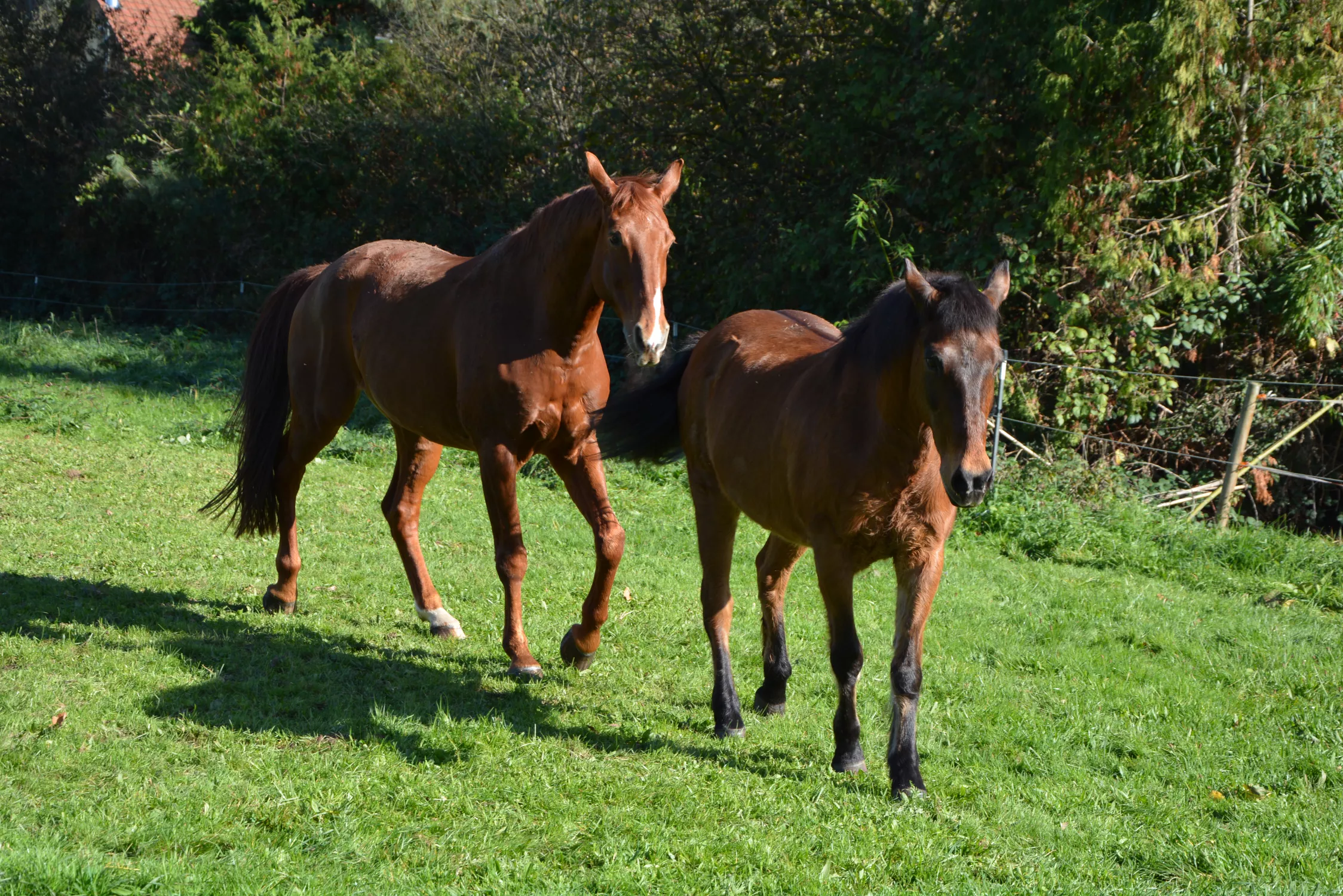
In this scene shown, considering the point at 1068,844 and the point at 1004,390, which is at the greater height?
the point at 1004,390

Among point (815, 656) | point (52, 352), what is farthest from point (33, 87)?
point (815, 656)

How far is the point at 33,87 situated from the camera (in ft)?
78.6

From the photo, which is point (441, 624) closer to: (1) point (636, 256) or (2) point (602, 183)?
(1) point (636, 256)

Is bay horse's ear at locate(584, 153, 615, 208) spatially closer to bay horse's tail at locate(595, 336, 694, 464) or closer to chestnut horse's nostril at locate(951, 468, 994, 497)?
bay horse's tail at locate(595, 336, 694, 464)

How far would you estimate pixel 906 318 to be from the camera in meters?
4.12

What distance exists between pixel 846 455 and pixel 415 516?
135 inches

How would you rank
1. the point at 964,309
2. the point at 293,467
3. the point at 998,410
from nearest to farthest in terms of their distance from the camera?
the point at 964,309
the point at 293,467
the point at 998,410

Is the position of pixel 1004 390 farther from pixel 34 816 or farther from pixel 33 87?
pixel 33 87

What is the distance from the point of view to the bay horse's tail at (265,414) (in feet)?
23.0

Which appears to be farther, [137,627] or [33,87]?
[33,87]

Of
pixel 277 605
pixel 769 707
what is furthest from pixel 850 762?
pixel 277 605

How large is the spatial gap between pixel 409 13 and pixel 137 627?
2094 centimetres

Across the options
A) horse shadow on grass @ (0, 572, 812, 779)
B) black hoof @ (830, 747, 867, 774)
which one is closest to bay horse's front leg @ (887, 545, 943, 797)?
black hoof @ (830, 747, 867, 774)

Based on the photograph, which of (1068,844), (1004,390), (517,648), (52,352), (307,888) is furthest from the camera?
(52,352)
